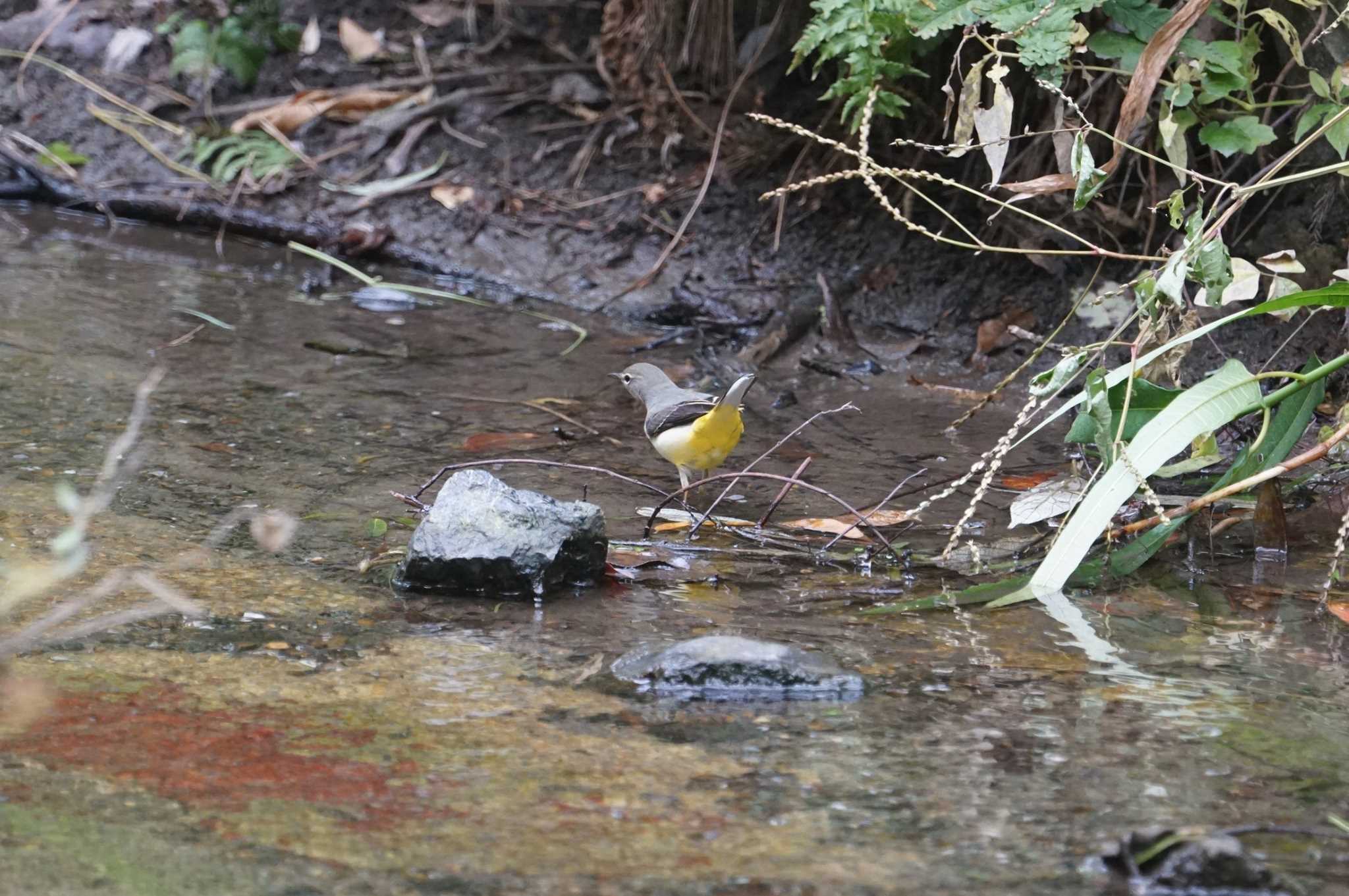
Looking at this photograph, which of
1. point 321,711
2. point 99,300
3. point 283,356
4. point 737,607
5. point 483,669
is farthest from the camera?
point 99,300

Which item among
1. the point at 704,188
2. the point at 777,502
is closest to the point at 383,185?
the point at 704,188

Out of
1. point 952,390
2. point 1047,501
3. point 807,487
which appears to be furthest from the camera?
point 952,390

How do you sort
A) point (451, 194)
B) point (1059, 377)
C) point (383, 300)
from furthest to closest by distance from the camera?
point (451, 194), point (383, 300), point (1059, 377)

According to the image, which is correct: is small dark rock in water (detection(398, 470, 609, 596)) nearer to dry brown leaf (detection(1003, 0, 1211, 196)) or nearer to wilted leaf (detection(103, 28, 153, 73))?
dry brown leaf (detection(1003, 0, 1211, 196))

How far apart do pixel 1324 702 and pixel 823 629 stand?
1026mm

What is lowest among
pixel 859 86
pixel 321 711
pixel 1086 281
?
pixel 321 711

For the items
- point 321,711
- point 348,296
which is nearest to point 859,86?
point 348,296

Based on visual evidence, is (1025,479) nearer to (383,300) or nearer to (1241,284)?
(1241,284)

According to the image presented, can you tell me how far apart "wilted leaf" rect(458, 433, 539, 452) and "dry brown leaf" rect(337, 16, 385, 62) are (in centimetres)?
455

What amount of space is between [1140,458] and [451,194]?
507 centimetres

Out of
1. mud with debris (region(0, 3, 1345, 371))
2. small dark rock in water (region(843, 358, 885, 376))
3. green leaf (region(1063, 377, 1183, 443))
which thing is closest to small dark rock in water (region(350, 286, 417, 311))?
mud with debris (region(0, 3, 1345, 371))

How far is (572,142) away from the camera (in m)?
7.54

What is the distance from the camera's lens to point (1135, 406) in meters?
3.49

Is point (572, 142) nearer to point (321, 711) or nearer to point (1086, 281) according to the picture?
point (1086, 281)
